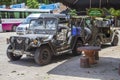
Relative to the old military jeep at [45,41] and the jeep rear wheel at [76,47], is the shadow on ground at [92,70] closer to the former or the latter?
the old military jeep at [45,41]

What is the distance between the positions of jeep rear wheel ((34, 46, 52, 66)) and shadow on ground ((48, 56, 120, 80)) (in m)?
0.65

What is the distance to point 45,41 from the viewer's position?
37.9 feet

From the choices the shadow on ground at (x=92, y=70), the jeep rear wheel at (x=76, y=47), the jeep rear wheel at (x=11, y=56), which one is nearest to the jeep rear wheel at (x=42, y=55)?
the shadow on ground at (x=92, y=70)

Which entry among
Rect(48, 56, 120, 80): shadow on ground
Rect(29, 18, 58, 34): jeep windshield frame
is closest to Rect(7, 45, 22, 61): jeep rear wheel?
Rect(29, 18, 58, 34): jeep windshield frame

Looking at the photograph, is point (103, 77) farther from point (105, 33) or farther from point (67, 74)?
point (105, 33)

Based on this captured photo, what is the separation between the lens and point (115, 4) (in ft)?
26.4

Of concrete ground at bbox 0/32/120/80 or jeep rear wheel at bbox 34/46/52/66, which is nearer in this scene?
concrete ground at bbox 0/32/120/80

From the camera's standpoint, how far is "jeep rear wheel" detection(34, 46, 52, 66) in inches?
442

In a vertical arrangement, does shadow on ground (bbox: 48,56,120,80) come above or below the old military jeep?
below

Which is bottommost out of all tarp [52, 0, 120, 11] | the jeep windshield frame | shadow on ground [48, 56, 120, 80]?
shadow on ground [48, 56, 120, 80]

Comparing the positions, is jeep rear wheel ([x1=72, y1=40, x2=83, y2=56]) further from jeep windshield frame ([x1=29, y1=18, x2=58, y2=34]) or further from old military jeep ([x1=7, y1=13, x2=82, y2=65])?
jeep windshield frame ([x1=29, y1=18, x2=58, y2=34])

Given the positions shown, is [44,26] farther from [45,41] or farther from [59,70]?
[59,70]

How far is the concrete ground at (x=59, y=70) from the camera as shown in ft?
30.7

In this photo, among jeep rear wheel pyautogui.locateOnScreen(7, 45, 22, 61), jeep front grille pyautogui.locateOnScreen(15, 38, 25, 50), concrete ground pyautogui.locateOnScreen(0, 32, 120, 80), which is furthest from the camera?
jeep rear wheel pyautogui.locateOnScreen(7, 45, 22, 61)
